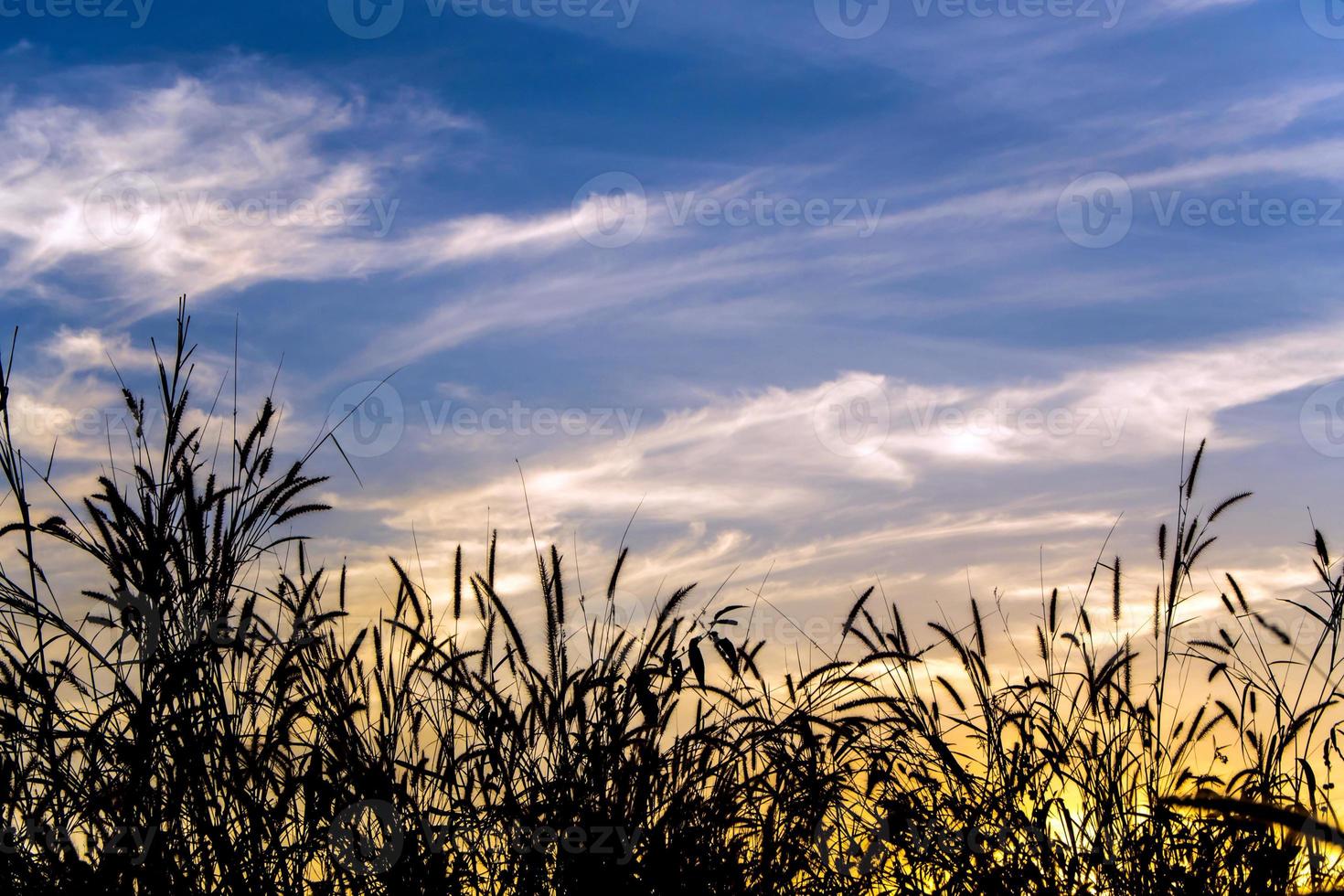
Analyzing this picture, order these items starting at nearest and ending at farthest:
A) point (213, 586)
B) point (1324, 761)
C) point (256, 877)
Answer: point (256, 877) < point (213, 586) < point (1324, 761)

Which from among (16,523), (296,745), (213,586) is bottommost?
(296,745)

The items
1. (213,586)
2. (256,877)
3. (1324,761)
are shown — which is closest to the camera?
(256,877)

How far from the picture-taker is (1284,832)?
3406mm

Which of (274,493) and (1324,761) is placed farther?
(1324,761)

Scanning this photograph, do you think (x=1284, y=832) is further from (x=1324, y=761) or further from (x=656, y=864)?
(x=656, y=864)

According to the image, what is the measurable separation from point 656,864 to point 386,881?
30.3 inches

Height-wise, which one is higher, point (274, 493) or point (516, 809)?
point (274, 493)

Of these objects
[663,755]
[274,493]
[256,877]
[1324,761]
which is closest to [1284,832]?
[1324,761]

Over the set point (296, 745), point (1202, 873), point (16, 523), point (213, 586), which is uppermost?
point (16, 523)

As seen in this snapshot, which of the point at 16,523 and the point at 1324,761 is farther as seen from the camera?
the point at 1324,761

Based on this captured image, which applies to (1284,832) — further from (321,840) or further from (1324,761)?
(321,840)

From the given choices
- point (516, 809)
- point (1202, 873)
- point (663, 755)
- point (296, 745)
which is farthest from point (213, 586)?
point (1202, 873)

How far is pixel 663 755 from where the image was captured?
357 cm

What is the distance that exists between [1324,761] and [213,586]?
146 inches
